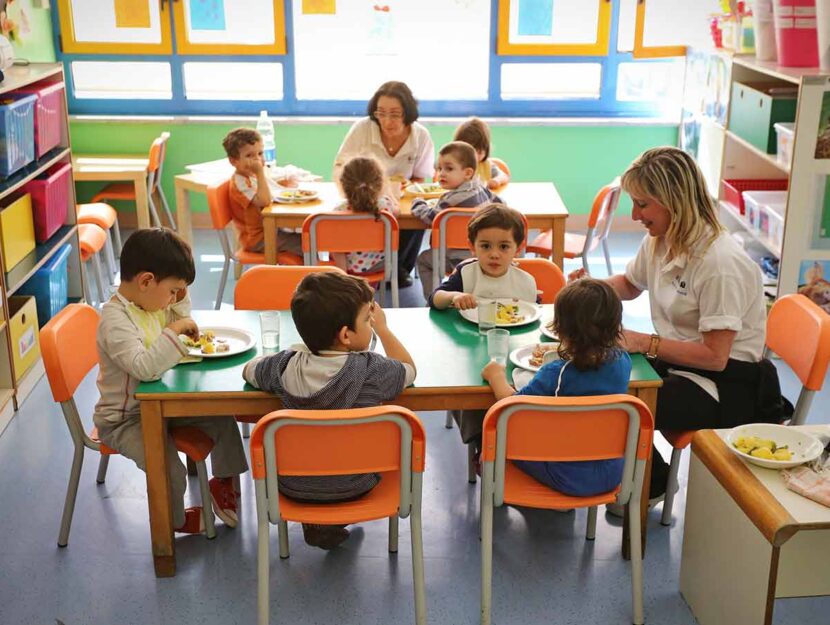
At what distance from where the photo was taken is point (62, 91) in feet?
16.2

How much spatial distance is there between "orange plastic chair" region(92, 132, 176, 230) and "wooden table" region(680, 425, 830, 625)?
13.8 feet

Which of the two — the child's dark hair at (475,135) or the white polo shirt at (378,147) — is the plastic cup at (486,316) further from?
the white polo shirt at (378,147)

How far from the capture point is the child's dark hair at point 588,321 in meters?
2.57

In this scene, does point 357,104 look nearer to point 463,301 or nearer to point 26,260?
point 26,260

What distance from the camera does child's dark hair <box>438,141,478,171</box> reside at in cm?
473

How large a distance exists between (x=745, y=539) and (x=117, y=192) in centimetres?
491

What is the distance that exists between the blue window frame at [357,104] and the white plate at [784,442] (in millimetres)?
4637

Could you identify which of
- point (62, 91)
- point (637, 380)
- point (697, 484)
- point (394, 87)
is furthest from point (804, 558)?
point (62, 91)

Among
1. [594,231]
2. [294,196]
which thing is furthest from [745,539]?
[294,196]

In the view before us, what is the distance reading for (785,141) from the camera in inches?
176

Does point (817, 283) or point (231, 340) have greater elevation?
point (231, 340)

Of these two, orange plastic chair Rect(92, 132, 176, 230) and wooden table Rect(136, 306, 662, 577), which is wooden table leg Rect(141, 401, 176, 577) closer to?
wooden table Rect(136, 306, 662, 577)

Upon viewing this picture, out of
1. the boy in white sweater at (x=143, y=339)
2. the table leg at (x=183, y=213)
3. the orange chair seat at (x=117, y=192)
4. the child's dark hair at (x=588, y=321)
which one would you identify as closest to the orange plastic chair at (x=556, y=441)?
the child's dark hair at (x=588, y=321)

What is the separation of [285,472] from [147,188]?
13.6ft
